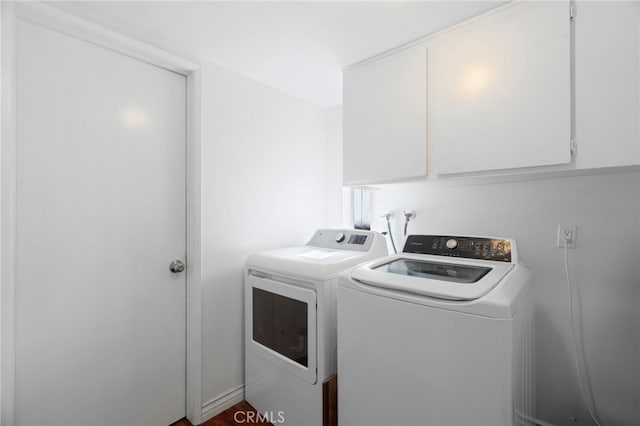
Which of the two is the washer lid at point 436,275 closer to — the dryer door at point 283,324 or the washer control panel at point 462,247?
the washer control panel at point 462,247

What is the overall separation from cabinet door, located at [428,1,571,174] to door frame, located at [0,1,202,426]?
54.3 inches

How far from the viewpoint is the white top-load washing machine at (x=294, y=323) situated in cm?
148

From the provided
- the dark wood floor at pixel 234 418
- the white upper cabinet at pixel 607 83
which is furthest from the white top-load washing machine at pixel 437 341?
the dark wood floor at pixel 234 418

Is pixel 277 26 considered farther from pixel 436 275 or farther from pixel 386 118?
pixel 436 275

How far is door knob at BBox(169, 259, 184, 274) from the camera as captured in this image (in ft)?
5.63

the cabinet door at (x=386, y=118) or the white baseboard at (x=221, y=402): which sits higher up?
the cabinet door at (x=386, y=118)

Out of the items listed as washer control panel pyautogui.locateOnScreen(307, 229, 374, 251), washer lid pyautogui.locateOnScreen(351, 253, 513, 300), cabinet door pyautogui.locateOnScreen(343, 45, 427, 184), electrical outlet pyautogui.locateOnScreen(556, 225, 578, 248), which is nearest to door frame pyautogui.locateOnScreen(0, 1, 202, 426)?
washer control panel pyautogui.locateOnScreen(307, 229, 374, 251)

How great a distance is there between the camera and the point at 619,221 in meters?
1.38

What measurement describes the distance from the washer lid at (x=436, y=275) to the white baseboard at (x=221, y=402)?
1.31 m

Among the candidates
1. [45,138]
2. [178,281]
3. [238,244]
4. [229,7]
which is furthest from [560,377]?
[45,138]

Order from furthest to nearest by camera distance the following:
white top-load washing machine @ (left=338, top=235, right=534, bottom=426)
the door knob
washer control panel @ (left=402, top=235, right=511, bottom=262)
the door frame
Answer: the door knob < washer control panel @ (left=402, top=235, right=511, bottom=262) < the door frame < white top-load washing machine @ (left=338, top=235, right=534, bottom=426)

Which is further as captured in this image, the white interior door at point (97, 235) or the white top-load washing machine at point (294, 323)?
the white top-load washing machine at point (294, 323)

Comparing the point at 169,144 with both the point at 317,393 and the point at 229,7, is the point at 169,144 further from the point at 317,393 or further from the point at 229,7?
the point at 317,393

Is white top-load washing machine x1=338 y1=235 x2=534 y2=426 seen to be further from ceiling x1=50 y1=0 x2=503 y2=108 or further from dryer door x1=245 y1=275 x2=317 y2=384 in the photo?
ceiling x1=50 y1=0 x2=503 y2=108
